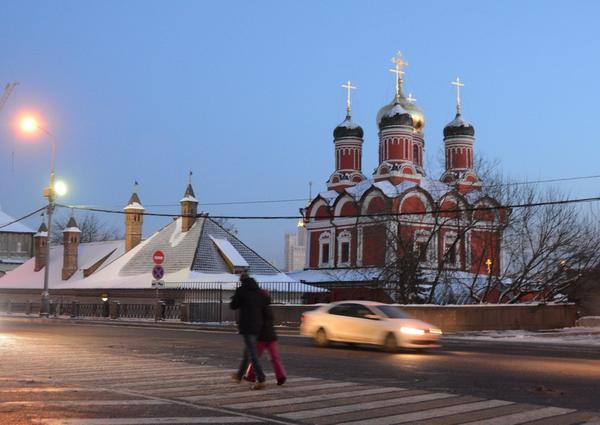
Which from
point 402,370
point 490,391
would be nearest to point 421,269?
point 402,370

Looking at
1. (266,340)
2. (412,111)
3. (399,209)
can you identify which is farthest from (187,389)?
(412,111)

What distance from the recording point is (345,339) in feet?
68.5

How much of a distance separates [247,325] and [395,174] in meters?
59.8

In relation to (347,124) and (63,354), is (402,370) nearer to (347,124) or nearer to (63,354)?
(63,354)

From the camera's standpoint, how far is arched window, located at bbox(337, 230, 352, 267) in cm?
6944

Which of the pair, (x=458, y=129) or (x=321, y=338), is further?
(x=458, y=129)

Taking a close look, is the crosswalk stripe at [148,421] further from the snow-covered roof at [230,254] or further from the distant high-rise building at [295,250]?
the distant high-rise building at [295,250]

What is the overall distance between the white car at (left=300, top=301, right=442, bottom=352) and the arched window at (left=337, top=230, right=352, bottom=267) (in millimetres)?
47355

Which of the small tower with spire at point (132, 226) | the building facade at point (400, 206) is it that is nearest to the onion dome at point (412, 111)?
the building facade at point (400, 206)

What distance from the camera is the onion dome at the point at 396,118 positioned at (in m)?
72.4

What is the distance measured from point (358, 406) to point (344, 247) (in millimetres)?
60680

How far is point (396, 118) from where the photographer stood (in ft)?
238

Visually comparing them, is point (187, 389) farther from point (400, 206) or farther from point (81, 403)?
point (400, 206)

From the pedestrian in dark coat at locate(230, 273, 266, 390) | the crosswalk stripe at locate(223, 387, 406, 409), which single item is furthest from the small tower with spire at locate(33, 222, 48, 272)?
the crosswalk stripe at locate(223, 387, 406, 409)
